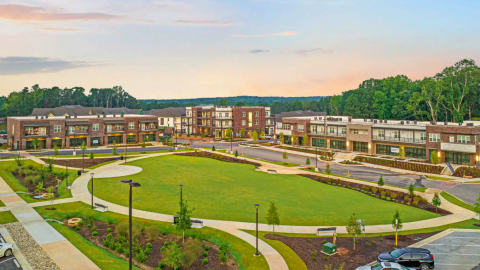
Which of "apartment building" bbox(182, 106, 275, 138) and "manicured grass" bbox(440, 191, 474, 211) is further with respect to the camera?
"apartment building" bbox(182, 106, 275, 138)

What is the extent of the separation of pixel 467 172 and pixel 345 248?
3902cm

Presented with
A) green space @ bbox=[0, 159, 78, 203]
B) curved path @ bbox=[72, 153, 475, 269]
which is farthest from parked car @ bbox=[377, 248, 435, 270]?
green space @ bbox=[0, 159, 78, 203]

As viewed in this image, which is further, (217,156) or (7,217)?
(217,156)

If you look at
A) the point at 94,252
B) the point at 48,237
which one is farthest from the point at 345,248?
the point at 48,237

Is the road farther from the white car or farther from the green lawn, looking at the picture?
the white car

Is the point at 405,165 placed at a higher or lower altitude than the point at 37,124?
lower

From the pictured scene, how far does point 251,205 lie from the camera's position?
32.9 metres

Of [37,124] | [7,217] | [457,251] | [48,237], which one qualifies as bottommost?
[457,251]

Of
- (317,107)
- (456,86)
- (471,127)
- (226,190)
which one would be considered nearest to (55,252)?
(226,190)

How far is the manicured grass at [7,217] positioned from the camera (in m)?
26.3

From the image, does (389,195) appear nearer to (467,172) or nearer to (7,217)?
(467,172)

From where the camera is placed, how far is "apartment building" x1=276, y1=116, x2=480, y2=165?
55.7m

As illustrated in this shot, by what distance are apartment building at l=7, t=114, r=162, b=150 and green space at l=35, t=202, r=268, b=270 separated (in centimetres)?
5223

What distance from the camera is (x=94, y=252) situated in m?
20.9
